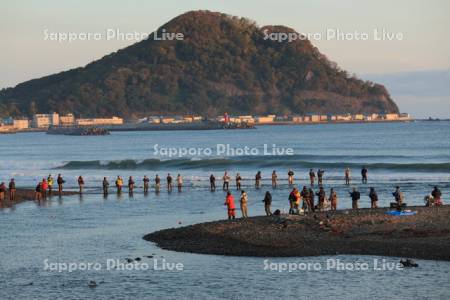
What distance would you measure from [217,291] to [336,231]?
28.6 ft

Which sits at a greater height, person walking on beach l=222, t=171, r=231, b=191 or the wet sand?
person walking on beach l=222, t=171, r=231, b=191

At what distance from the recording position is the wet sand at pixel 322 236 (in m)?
28.6

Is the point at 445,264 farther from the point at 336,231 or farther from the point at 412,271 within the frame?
the point at 336,231

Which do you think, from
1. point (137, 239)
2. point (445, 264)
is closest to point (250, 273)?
point (445, 264)

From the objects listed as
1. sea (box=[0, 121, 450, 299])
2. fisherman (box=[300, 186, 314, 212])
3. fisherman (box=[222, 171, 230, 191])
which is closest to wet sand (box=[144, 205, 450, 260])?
sea (box=[0, 121, 450, 299])

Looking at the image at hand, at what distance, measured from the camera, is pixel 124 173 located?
79.1 m

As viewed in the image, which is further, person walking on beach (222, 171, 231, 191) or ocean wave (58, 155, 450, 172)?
ocean wave (58, 155, 450, 172)

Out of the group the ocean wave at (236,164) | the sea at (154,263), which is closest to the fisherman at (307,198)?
the sea at (154,263)

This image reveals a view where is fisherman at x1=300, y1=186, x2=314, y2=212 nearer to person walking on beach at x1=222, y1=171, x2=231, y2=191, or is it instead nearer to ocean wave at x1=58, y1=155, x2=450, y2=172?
person walking on beach at x1=222, y1=171, x2=231, y2=191

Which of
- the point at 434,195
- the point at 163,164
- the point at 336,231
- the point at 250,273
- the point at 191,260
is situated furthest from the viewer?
the point at 163,164

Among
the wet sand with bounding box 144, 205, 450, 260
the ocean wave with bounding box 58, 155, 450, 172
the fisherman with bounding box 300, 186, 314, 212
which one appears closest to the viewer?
the wet sand with bounding box 144, 205, 450, 260

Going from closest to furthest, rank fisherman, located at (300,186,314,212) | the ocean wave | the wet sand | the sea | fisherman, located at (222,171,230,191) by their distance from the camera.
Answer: the sea
the wet sand
fisherman, located at (300,186,314,212)
fisherman, located at (222,171,230,191)
the ocean wave

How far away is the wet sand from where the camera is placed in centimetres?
2862

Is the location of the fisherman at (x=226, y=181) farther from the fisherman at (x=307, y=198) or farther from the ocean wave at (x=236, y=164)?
the ocean wave at (x=236, y=164)
